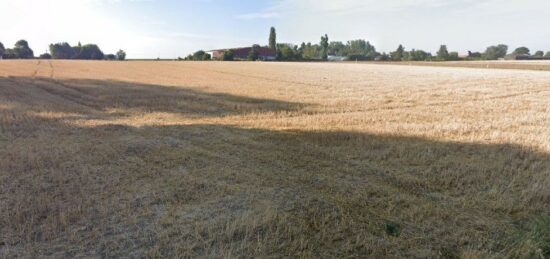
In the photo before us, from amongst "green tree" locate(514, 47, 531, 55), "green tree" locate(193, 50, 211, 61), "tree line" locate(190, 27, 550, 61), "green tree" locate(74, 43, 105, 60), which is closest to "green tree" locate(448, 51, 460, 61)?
"tree line" locate(190, 27, 550, 61)

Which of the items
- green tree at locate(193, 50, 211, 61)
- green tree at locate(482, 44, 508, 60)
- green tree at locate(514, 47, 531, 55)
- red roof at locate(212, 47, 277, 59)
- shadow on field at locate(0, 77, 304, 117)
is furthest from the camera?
green tree at locate(514, 47, 531, 55)

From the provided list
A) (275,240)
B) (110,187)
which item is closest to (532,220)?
(275,240)

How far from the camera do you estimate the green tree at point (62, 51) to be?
13600 centimetres

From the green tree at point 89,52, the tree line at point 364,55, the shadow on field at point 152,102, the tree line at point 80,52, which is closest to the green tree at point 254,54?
the tree line at point 364,55

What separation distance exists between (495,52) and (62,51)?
176 meters

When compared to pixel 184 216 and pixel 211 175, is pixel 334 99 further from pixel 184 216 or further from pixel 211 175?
pixel 184 216

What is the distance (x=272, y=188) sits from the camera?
587 centimetres

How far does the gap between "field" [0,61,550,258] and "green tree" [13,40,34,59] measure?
13152 centimetres

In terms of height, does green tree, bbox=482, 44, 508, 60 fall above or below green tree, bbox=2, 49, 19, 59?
above

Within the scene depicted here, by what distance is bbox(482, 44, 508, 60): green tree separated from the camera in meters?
144

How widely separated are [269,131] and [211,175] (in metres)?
4.30

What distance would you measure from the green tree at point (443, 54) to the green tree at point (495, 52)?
18.6 metres

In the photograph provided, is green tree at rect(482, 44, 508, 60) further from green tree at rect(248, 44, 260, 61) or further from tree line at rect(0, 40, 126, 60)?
tree line at rect(0, 40, 126, 60)

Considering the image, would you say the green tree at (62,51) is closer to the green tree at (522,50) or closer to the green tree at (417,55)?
the green tree at (417,55)
